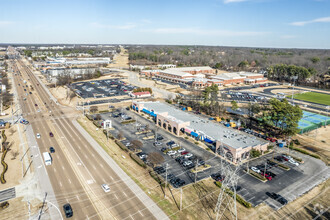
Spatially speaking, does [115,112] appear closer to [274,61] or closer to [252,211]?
[252,211]

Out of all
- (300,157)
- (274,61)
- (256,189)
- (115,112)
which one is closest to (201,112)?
(115,112)

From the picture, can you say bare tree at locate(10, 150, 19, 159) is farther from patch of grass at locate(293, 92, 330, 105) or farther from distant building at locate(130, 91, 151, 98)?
patch of grass at locate(293, 92, 330, 105)

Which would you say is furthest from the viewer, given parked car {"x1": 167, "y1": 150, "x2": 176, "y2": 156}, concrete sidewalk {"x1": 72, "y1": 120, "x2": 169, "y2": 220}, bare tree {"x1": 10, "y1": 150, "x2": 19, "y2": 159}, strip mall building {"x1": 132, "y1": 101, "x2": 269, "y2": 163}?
parked car {"x1": 167, "y1": 150, "x2": 176, "y2": 156}

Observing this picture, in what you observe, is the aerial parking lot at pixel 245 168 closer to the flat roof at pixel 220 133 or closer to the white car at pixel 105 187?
the flat roof at pixel 220 133

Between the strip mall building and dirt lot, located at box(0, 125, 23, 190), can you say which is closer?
dirt lot, located at box(0, 125, 23, 190)

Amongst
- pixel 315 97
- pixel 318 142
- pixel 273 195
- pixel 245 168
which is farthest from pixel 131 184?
pixel 315 97

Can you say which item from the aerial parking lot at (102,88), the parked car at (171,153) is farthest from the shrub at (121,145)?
the aerial parking lot at (102,88)

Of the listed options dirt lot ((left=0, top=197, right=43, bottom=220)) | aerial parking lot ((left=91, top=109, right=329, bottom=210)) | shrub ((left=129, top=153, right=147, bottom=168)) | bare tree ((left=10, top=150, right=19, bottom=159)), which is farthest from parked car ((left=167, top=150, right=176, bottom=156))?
bare tree ((left=10, top=150, right=19, bottom=159))
